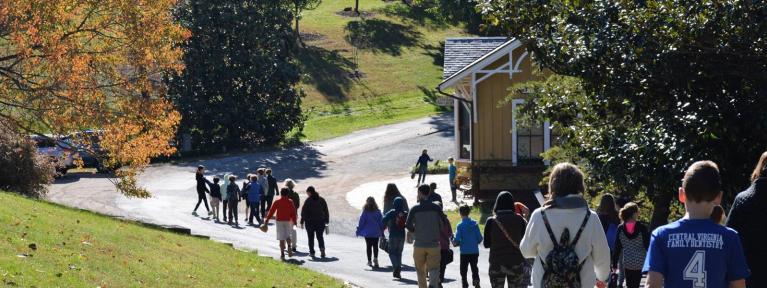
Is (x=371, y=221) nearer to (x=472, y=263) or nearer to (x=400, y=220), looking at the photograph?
(x=400, y=220)

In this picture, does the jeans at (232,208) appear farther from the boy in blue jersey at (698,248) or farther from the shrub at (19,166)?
A: the boy in blue jersey at (698,248)

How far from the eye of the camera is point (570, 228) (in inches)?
315

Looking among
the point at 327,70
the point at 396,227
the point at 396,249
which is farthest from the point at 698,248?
the point at 327,70

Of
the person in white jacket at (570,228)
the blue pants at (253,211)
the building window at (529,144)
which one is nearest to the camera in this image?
the person in white jacket at (570,228)

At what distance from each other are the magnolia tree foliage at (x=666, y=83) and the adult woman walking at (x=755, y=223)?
6.78 metres

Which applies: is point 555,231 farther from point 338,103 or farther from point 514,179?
point 338,103

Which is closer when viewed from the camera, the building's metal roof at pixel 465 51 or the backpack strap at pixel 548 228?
the backpack strap at pixel 548 228

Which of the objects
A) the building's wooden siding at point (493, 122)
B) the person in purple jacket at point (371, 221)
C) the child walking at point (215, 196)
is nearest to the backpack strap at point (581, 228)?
the person in purple jacket at point (371, 221)

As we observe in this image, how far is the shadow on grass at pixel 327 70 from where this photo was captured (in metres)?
65.1

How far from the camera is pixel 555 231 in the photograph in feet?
26.3

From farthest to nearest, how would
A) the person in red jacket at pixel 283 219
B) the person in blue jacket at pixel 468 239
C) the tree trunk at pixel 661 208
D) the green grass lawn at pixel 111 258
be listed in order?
1. the person in red jacket at pixel 283 219
2. the tree trunk at pixel 661 208
3. the person in blue jacket at pixel 468 239
4. the green grass lawn at pixel 111 258

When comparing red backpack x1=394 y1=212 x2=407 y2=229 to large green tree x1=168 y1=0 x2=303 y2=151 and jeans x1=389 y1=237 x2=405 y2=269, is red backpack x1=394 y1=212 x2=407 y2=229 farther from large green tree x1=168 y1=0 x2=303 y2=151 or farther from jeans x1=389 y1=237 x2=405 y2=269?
large green tree x1=168 y1=0 x2=303 y2=151

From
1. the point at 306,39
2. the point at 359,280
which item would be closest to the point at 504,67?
the point at 359,280

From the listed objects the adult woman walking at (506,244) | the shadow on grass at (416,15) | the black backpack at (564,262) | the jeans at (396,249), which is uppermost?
the shadow on grass at (416,15)
